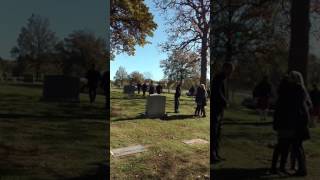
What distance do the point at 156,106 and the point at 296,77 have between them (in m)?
11.2

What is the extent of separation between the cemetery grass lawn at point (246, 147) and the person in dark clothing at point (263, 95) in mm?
91

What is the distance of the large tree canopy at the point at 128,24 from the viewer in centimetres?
1477

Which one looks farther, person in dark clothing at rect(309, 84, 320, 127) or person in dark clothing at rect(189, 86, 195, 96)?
person in dark clothing at rect(189, 86, 195, 96)

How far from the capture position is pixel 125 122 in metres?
15.3

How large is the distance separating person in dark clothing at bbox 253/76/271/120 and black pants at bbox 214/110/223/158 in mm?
460

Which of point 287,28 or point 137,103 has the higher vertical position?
point 287,28

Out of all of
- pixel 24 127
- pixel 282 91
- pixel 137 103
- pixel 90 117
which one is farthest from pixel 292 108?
pixel 137 103

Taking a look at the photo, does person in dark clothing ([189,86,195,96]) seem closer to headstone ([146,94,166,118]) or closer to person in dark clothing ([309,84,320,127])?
headstone ([146,94,166,118])

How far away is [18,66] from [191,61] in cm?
1370

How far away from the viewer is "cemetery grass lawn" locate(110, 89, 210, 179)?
10977 millimetres

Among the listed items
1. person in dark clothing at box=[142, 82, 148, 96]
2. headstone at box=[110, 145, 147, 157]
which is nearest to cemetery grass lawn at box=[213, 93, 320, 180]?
headstone at box=[110, 145, 147, 157]

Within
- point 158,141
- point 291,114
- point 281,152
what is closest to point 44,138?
point 281,152

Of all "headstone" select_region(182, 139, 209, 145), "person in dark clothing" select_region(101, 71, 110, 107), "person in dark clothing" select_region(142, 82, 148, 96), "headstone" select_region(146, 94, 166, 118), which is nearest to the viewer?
"person in dark clothing" select_region(101, 71, 110, 107)

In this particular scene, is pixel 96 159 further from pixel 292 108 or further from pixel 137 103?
pixel 137 103
